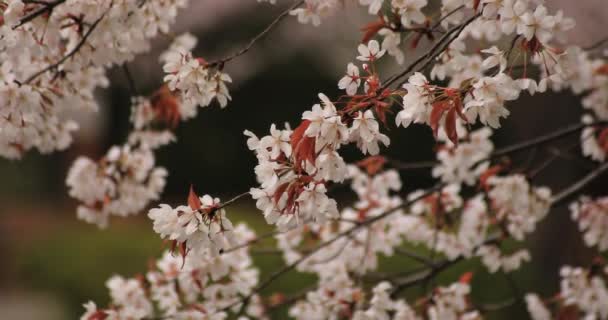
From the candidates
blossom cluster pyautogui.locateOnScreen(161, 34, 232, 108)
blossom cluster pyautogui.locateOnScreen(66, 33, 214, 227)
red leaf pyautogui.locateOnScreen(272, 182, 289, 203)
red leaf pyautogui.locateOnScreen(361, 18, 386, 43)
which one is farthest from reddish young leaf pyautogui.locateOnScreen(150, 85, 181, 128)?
red leaf pyautogui.locateOnScreen(272, 182, 289, 203)

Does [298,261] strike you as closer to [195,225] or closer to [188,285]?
[188,285]

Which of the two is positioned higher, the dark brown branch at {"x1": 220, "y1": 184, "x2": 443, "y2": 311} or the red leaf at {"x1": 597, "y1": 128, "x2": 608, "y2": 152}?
the red leaf at {"x1": 597, "y1": 128, "x2": 608, "y2": 152}

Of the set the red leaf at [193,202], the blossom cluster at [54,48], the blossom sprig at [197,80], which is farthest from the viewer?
the blossom cluster at [54,48]

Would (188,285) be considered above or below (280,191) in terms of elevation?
above

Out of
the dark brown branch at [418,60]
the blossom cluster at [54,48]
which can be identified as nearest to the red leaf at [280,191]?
the dark brown branch at [418,60]

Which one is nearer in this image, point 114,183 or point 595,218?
point 114,183

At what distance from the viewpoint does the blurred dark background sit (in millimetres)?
5445

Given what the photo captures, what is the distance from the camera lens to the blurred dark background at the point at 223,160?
17.9 feet

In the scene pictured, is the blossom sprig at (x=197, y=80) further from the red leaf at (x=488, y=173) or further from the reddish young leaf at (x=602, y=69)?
the reddish young leaf at (x=602, y=69)

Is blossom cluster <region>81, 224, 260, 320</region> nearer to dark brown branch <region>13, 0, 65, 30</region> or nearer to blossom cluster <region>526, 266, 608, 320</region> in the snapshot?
dark brown branch <region>13, 0, 65, 30</region>

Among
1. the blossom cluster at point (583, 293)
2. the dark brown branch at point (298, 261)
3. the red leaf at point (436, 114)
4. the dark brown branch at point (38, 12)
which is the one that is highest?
the dark brown branch at point (38, 12)

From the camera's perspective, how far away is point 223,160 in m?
11.5

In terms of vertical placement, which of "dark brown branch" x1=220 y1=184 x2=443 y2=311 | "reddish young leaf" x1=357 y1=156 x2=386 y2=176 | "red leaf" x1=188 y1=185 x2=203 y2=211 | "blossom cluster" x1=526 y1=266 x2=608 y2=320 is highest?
"reddish young leaf" x1=357 y1=156 x2=386 y2=176

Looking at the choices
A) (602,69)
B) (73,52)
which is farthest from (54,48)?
(602,69)
